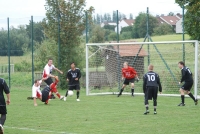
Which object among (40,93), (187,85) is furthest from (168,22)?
(40,93)

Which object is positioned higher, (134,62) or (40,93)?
(134,62)

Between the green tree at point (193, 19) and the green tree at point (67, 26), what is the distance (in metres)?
7.67

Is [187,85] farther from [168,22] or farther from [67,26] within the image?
[67,26]

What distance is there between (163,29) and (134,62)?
10.7 feet

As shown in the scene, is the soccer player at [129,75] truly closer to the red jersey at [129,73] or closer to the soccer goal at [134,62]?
the red jersey at [129,73]

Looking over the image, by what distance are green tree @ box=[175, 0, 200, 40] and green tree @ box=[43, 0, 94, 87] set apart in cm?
767

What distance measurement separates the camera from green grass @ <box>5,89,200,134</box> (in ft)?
49.0

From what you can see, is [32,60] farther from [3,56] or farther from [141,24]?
[141,24]

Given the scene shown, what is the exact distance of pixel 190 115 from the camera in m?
18.2

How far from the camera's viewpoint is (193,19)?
1049 inches

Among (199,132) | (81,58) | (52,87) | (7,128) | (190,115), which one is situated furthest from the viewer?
(81,58)

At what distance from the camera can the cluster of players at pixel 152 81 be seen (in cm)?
1900

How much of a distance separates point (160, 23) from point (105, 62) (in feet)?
13.6

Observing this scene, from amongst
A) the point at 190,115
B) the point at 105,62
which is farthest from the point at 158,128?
the point at 105,62
